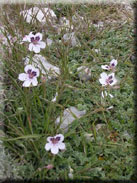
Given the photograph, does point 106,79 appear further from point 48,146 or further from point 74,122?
point 48,146

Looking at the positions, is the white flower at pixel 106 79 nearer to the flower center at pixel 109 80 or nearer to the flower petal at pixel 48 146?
the flower center at pixel 109 80

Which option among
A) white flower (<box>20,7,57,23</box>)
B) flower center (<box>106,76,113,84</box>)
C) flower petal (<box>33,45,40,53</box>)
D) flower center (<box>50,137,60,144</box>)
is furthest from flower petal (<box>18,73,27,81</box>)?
white flower (<box>20,7,57,23</box>)

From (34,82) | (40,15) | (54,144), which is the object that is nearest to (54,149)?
(54,144)

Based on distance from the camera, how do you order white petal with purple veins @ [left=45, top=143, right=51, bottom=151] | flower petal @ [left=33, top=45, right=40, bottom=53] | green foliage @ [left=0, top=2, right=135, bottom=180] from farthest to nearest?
flower petal @ [left=33, top=45, right=40, bottom=53] < green foliage @ [left=0, top=2, right=135, bottom=180] < white petal with purple veins @ [left=45, top=143, right=51, bottom=151]

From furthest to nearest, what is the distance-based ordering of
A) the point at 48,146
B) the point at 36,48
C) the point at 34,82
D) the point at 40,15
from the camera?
the point at 40,15
the point at 36,48
the point at 34,82
the point at 48,146

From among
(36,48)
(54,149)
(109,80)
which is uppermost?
(36,48)

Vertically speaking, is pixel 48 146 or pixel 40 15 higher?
pixel 40 15

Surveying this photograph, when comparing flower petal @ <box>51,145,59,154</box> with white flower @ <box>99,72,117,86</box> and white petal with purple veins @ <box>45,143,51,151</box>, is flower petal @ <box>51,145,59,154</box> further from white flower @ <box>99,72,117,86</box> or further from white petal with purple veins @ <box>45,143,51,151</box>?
white flower @ <box>99,72,117,86</box>

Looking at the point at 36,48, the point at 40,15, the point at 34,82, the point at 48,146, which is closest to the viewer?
the point at 48,146

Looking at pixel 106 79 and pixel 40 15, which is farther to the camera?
pixel 40 15

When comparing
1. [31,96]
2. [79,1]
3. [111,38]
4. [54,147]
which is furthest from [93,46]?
[54,147]

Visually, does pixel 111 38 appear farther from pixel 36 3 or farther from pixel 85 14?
pixel 36 3
